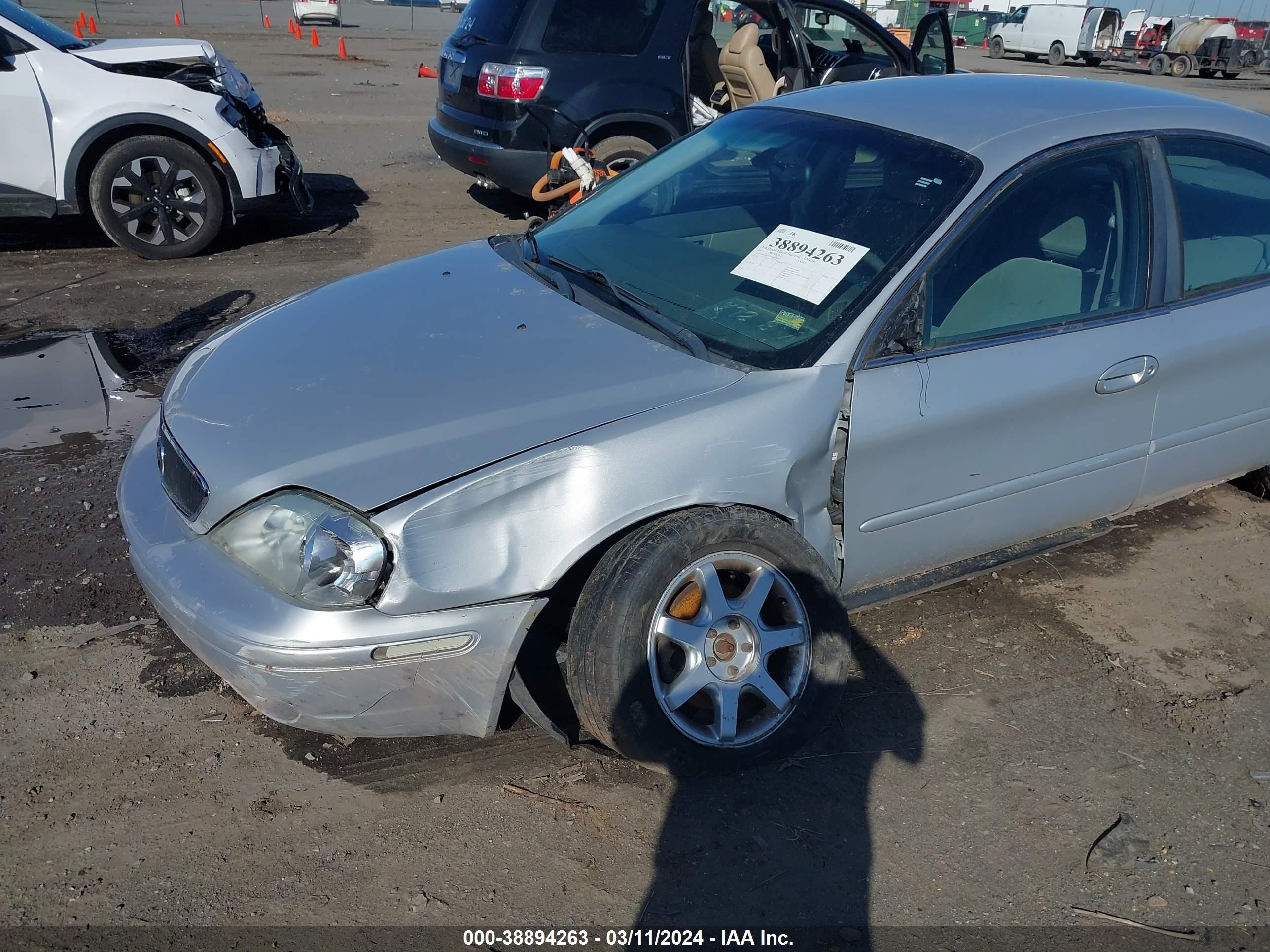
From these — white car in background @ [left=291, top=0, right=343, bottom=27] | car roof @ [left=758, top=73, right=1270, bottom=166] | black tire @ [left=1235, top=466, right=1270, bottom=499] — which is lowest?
black tire @ [left=1235, top=466, right=1270, bottom=499]

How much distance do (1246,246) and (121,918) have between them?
13.0 feet

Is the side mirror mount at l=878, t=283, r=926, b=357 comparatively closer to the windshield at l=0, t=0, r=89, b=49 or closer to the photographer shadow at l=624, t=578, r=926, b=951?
the photographer shadow at l=624, t=578, r=926, b=951

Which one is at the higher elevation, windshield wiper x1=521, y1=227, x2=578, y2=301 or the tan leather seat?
the tan leather seat

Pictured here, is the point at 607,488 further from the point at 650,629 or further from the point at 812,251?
the point at 812,251

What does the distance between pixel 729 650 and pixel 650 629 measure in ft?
0.84

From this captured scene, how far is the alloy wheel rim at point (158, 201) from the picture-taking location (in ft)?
23.0

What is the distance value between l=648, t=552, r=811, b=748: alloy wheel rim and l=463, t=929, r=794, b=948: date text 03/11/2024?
18.7 inches

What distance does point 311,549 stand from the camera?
2.42 m

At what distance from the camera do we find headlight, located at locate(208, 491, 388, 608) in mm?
2391

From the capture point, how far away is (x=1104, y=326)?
10.8ft

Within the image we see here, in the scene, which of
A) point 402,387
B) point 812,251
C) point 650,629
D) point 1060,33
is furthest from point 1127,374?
point 1060,33

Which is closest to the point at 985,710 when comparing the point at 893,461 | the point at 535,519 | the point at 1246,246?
the point at 893,461

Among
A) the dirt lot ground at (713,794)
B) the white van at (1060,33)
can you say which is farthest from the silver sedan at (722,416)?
the white van at (1060,33)

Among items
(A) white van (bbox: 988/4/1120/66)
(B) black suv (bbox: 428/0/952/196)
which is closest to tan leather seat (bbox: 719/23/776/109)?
(B) black suv (bbox: 428/0/952/196)
